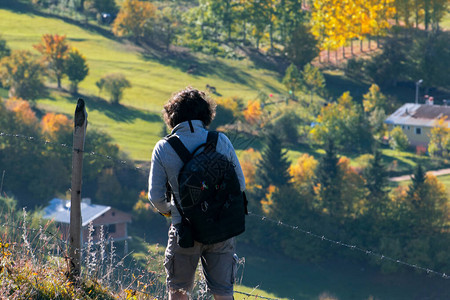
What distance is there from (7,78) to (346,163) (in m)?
35.8

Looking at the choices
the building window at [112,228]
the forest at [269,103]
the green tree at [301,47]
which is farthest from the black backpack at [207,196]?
the green tree at [301,47]

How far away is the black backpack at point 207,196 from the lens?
4.49 m

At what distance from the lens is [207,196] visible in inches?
178

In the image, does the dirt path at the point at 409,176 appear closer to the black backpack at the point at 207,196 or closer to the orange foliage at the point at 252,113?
the orange foliage at the point at 252,113

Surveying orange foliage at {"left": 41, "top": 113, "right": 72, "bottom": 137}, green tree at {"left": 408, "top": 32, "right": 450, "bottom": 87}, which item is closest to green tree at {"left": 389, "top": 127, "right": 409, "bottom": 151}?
green tree at {"left": 408, "top": 32, "right": 450, "bottom": 87}

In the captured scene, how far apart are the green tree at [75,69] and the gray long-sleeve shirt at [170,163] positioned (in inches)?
2701

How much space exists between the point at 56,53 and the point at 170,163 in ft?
242

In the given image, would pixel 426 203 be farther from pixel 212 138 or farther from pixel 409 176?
pixel 212 138

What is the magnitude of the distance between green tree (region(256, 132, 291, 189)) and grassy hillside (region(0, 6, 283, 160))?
8899mm

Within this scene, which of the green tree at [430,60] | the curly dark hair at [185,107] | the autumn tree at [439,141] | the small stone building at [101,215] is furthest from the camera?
the green tree at [430,60]

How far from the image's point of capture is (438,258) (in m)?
48.8

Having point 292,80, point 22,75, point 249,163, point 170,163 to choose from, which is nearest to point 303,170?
point 249,163

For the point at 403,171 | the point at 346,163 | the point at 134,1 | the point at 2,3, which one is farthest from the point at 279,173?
the point at 2,3

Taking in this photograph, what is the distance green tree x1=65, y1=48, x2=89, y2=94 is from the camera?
236 feet
